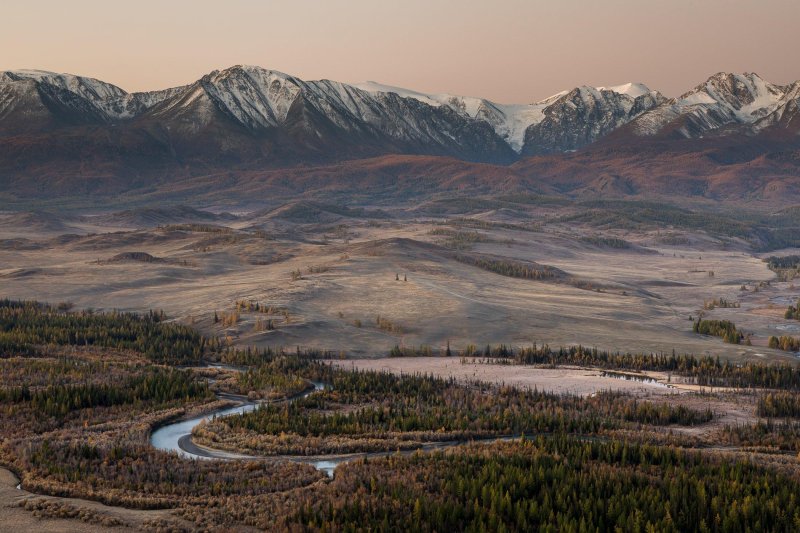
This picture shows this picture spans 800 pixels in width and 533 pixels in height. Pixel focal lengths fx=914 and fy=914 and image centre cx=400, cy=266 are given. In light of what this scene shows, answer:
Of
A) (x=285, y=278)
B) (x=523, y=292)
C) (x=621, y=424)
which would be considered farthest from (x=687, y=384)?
(x=285, y=278)

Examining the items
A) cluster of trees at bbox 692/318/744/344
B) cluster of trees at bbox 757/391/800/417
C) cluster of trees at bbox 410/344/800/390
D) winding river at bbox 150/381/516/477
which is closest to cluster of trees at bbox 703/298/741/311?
cluster of trees at bbox 692/318/744/344

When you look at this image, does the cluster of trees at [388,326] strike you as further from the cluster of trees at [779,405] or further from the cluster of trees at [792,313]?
the cluster of trees at [792,313]

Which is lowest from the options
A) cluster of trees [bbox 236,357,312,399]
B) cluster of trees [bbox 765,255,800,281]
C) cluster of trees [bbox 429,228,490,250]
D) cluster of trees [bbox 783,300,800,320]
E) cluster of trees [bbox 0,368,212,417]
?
cluster of trees [bbox 236,357,312,399]

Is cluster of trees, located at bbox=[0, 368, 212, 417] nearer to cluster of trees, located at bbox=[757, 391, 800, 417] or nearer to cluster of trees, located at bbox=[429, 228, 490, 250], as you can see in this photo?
cluster of trees, located at bbox=[757, 391, 800, 417]

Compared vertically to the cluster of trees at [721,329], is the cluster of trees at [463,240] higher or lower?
higher

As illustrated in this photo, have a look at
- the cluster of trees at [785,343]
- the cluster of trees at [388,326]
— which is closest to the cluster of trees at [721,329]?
the cluster of trees at [785,343]

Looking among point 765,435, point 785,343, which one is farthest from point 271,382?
point 785,343

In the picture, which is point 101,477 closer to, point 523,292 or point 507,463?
point 507,463
